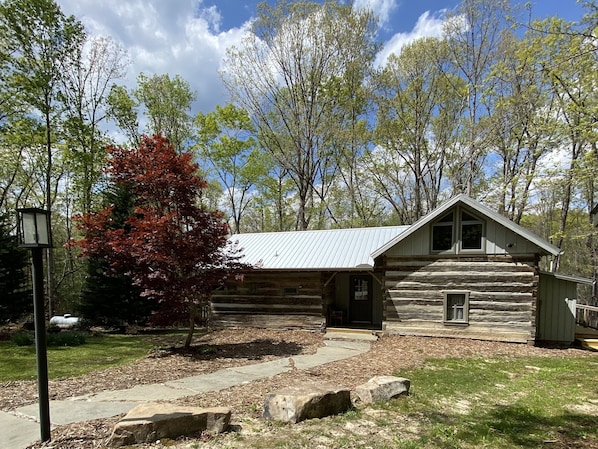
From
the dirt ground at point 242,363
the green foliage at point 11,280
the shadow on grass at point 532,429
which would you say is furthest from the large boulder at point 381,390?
the green foliage at point 11,280

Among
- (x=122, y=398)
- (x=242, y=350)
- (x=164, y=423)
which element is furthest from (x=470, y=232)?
(x=164, y=423)

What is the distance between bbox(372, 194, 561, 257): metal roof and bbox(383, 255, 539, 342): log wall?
69cm

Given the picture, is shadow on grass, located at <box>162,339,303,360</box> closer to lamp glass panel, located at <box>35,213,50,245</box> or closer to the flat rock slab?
the flat rock slab

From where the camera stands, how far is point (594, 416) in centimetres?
568

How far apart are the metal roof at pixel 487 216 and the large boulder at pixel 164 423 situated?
971 cm

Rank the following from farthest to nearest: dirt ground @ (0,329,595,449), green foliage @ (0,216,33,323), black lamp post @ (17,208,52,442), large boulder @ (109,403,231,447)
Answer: green foliage @ (0,216,33,323)
dirt ground @ (0,329,595,449)
black lamp post @ (17,208,52,442)
large boulder @ (109,403,231,447)

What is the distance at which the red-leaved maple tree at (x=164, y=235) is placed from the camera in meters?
9.77

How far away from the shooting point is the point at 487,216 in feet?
41.7

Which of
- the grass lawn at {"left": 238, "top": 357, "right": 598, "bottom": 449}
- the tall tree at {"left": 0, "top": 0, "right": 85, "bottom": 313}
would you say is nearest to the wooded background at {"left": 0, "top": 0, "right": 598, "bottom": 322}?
the tall tree at {"left": 0, "top": 0, "right": 85, "bottom": 313}

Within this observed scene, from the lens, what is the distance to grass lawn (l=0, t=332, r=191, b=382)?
8.51 m

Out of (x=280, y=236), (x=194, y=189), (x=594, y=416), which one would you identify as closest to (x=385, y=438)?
(x=594, y=416)

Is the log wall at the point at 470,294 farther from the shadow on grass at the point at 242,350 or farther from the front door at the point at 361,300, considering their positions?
the shadow on grass at the point at 242,350

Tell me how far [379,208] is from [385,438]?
27.6 m

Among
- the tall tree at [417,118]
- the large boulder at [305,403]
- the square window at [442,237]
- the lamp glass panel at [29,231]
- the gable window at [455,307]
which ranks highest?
the tall tree at [417,118]
